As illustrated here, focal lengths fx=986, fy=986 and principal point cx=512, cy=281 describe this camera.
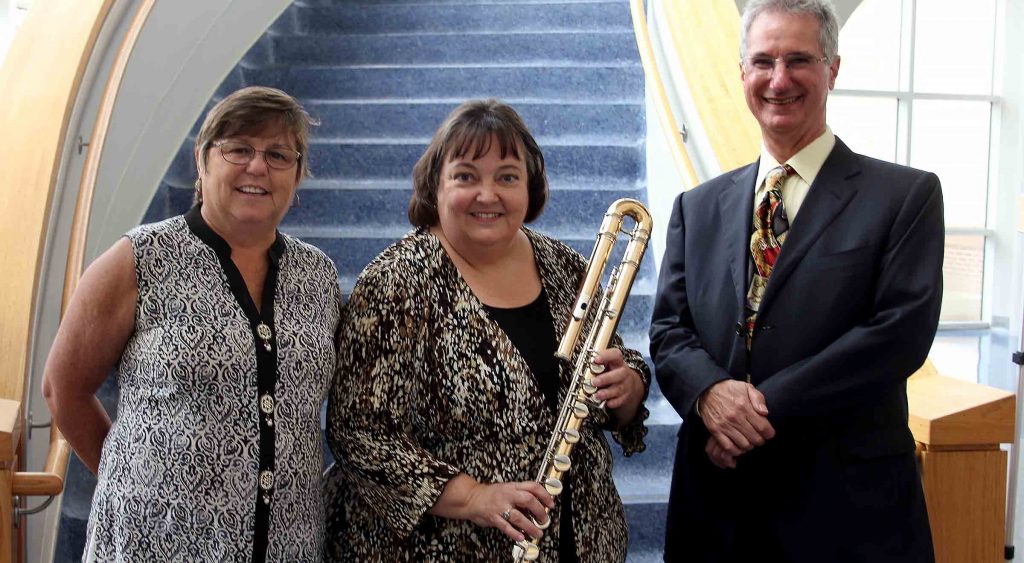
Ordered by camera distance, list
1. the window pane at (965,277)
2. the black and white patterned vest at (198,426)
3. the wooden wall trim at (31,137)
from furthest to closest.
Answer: the window pane at (965,277), the wooden wall trim at (31,137), the black and white patterned vest at (198,426)

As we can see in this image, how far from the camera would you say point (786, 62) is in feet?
5.93

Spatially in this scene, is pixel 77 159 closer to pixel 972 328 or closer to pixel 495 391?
pixel 495 391

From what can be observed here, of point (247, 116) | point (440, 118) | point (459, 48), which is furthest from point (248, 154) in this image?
point (459, 48)

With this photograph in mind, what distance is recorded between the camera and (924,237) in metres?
1.72

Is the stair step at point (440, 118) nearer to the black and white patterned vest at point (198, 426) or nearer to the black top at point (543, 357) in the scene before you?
the black top at point (543, 357)

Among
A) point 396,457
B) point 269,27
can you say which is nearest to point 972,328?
point 269,27

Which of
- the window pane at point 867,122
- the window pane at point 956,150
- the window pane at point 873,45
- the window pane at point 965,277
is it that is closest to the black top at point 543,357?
the window pane at point 867,122

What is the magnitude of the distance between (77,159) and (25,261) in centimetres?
57

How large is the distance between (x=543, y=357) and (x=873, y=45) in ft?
31.1

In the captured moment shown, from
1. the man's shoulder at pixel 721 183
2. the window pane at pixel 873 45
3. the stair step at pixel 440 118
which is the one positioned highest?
the window pane at pixel 873 45

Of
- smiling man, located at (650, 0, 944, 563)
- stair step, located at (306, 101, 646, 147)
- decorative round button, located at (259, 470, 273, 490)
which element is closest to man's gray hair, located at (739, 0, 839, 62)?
smiling man, located at (650, 0, 944, 563)

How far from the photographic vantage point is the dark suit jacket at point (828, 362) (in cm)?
172

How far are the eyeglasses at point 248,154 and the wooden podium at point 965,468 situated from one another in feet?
4.55

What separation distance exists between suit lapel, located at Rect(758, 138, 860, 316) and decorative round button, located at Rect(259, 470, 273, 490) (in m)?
0.93
